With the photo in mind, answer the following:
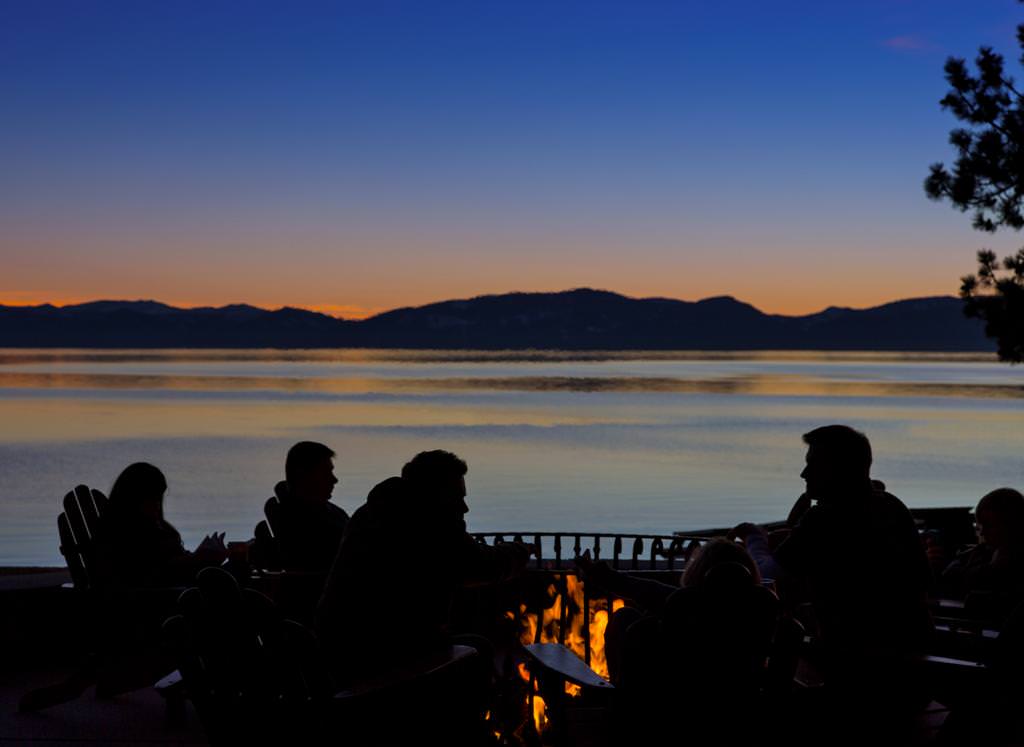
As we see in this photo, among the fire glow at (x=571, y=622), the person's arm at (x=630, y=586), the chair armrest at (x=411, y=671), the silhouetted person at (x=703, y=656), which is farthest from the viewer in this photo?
the fire glow at (x=571, y=622)

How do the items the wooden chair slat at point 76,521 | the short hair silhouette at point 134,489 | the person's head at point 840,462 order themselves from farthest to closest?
1. the wooden chair slat at point 76,521
2. the short hair silhouette at point 134,489
3. the person's head at point 840,462

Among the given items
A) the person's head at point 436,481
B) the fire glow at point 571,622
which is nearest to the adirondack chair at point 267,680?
the person's head at point 436,481

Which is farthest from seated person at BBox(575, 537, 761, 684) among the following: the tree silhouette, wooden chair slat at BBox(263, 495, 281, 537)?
the tree silhouette

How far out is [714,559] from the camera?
3.33 meters

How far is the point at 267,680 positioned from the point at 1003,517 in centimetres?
296

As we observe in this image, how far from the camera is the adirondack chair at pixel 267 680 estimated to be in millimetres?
3389

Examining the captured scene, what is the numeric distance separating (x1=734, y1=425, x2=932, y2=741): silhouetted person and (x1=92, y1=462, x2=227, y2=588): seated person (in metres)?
2.84

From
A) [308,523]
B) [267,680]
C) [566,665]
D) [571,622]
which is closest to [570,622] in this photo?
[571,622]

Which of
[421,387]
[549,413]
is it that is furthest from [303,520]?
[421,387]

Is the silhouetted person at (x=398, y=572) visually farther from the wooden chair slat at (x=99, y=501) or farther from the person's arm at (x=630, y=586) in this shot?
the wooden chair slat at (x=99, y=501)

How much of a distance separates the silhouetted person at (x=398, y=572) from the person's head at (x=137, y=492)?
198cm

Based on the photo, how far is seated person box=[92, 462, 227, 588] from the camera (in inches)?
219

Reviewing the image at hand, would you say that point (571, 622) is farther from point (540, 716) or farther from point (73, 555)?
point (73, 555)

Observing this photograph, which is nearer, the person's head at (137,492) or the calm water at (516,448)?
the person's head at (137,492)
